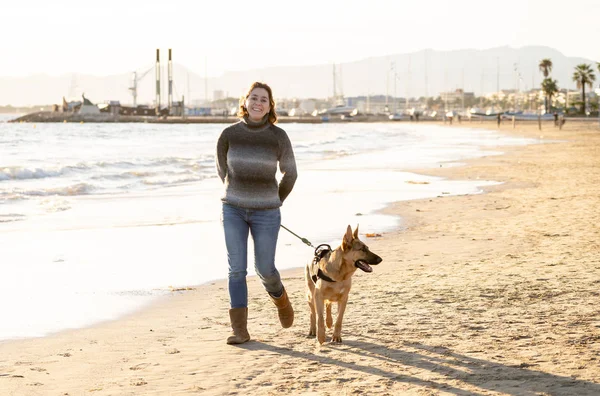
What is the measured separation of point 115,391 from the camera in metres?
4.89

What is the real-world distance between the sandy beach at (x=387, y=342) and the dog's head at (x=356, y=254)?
58cm

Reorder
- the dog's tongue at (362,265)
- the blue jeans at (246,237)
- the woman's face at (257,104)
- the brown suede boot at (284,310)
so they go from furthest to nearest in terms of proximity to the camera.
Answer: the brown suede boot at (284,310) < the blue jeans at (246,237) < the woman's face at (257,104) < the dog's tongue at (362,265)

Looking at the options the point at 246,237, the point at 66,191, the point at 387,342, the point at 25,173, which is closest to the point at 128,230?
the point at 246,237

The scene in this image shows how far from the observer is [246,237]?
5926 mm

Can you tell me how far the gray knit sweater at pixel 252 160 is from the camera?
580 cm

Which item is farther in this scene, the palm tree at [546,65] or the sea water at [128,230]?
the palm tree at [546,65]

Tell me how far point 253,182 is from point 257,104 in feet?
1.72

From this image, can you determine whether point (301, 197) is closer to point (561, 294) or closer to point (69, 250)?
point (69, 250)

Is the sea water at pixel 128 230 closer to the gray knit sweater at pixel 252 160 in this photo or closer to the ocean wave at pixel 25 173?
the ocean wave at pixel 25 173

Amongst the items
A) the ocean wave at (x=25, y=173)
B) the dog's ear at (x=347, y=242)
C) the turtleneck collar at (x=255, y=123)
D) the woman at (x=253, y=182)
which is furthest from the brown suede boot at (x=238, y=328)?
the ocean wave at (x=25, y=173)

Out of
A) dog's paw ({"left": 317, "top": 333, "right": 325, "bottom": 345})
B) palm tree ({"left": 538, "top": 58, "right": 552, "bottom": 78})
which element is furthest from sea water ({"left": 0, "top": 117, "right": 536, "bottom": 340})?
palm tree ({"left": 538, "top": 58, "right": 552, "bottom": 78})

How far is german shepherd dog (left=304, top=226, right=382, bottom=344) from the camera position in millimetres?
5652

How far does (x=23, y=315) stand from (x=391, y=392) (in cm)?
348

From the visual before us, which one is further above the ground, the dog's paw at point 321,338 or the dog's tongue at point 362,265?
the dog's tongue at point 362,265
